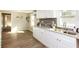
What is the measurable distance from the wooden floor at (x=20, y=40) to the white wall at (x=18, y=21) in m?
0.11

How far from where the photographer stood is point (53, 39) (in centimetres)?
256

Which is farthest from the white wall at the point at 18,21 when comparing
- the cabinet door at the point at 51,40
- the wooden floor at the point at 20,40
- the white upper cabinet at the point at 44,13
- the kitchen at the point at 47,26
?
the cabinet door at the point at 51,40

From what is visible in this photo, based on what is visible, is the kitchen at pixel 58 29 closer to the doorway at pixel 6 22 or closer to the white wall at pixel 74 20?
the white wall at pixel 74 20

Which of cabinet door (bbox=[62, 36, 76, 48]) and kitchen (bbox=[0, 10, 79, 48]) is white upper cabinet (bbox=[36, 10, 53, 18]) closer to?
kitchen (bbox=[0, 10, 79, 48])

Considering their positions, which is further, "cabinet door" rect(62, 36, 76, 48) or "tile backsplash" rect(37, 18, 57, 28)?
"tile backsplash" rect(37, 18, 57, 28)

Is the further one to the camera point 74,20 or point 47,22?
point 47,22

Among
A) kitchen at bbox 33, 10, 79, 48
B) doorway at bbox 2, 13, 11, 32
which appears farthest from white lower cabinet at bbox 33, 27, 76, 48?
doorway at bbox 2, 13, 11, 32

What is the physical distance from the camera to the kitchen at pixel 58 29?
249cm

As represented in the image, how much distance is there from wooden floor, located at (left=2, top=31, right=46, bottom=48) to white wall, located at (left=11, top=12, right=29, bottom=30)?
114 mm

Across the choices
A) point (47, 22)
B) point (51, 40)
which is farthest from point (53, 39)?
point (47, 22)

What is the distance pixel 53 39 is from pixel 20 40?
54 centimetres

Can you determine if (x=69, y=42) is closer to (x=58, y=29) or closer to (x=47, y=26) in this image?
(x=58, y=29)

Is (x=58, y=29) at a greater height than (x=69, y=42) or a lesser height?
greater

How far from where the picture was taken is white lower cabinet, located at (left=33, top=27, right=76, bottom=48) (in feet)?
8.14
